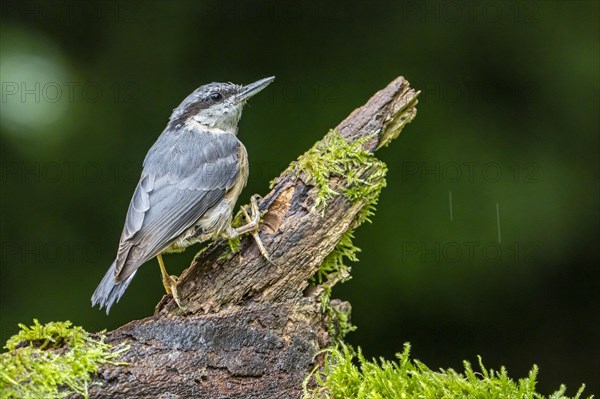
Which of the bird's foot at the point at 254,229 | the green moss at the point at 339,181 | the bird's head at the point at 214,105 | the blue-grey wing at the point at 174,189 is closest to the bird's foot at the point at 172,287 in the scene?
the blue-grey wing at the point at 174,189

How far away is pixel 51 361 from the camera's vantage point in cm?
267

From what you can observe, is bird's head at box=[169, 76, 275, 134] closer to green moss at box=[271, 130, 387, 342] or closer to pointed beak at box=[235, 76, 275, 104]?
pointed beak at box=[235, 76, 275, 104]

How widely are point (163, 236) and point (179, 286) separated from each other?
24 centimetres

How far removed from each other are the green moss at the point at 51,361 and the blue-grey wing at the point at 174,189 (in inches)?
19.2

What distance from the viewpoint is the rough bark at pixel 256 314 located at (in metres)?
2.86

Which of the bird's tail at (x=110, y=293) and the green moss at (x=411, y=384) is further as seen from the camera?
the bird's tail at (x=110, y=293)

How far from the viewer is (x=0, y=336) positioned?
476cm

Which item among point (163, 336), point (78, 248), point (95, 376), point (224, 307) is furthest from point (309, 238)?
point (78, 248)

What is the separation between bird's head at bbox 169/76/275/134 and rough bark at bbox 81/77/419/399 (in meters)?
0.75

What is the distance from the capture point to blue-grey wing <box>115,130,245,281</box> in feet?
11.0

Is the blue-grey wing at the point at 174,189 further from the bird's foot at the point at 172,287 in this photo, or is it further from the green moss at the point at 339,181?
the green moss at the point at 339,181

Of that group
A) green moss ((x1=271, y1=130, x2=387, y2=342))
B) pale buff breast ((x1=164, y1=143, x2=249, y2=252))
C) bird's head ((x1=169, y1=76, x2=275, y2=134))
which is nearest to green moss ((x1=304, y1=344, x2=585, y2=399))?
green moss ((x1=271, y1=130, x2=387, y2=342))

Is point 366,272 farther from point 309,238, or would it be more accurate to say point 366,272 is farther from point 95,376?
point 95,376

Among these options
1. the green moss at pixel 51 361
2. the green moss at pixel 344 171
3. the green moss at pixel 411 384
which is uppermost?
the green moss at pixel 344 171
